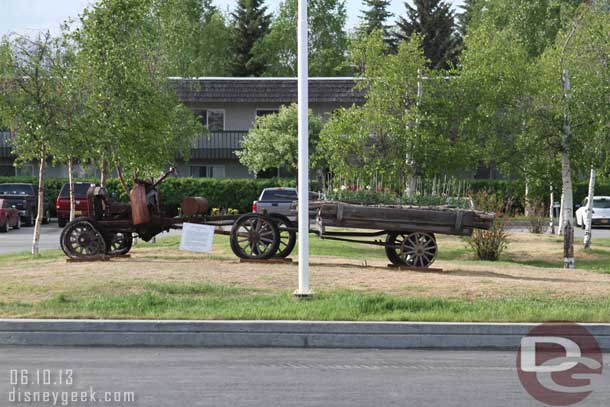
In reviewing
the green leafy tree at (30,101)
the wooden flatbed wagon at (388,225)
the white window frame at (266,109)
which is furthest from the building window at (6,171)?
the wooden flatbed wagon at (388,225)

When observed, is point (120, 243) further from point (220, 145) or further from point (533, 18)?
point (533, 18)

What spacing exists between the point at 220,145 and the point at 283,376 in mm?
39567

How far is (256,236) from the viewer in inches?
663

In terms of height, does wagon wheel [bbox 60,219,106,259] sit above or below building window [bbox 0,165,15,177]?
below

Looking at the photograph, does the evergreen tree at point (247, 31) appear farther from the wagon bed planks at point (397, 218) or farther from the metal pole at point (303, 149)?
the metal pole at point (303, 149)

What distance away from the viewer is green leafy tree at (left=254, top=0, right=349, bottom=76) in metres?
63.8

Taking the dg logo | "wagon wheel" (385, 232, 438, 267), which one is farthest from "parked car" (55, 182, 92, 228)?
the dg logo

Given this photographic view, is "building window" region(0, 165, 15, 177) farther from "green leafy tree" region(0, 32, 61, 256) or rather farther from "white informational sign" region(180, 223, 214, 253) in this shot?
"white informational sign" region(180, 223, 214, 253)

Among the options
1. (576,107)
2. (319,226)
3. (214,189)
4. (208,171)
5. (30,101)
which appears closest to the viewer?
(319,226)

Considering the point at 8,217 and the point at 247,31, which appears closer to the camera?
the point at 8,217

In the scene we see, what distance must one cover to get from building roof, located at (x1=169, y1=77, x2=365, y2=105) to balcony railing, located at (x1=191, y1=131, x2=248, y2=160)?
1.76m

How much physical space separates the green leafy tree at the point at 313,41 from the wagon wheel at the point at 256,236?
4730cm

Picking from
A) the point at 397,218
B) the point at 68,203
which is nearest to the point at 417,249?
the point at 397,218

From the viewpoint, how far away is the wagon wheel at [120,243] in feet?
59.1
